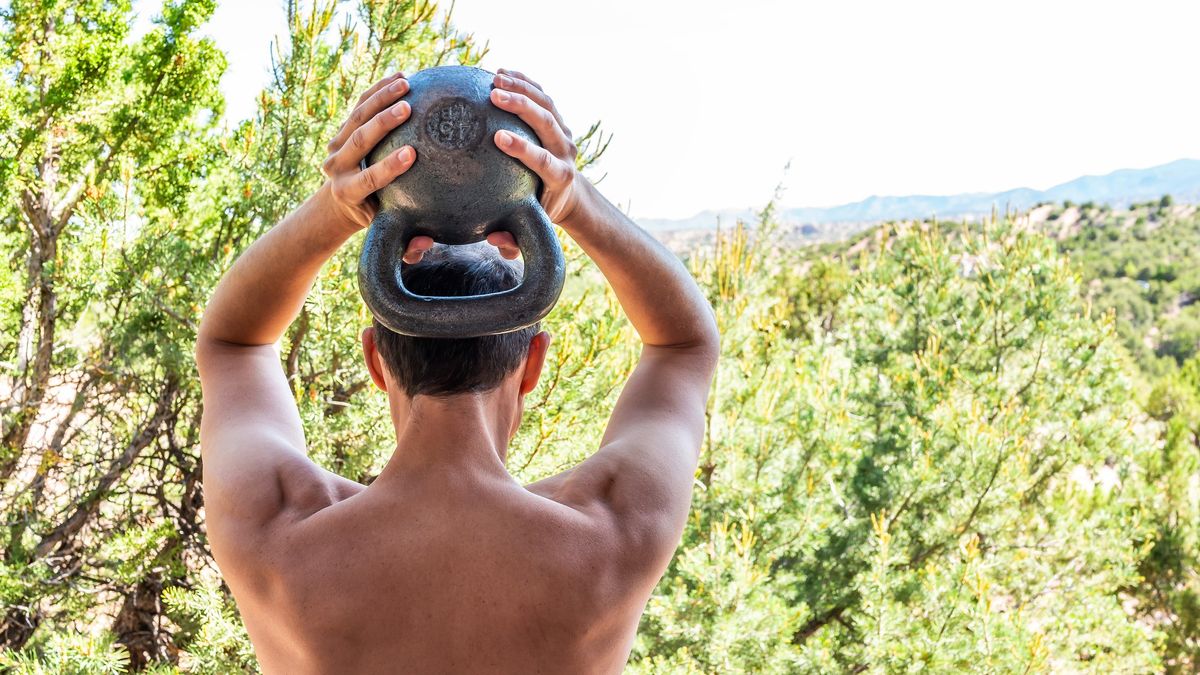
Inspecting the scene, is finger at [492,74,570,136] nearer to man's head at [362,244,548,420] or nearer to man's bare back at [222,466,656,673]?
man's head at [362,244,548,420]

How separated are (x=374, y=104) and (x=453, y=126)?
112 mm

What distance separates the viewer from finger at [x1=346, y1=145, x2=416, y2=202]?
1060 millimetres

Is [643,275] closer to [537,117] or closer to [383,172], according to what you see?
[537,117]

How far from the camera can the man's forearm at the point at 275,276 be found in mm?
1212

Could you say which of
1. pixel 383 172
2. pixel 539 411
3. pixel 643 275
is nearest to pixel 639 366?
pixel 643 275

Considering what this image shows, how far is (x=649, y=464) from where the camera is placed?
1.16 meters

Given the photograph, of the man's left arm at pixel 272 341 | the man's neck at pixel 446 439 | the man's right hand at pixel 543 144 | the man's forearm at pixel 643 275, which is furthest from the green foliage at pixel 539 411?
the man's neck at pixel 446 439

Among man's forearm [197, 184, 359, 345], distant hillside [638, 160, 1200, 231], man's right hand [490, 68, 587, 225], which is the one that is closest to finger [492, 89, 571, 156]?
man's right hand [490, 68, 587, 225]

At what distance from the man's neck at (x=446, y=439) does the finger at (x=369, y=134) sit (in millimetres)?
308

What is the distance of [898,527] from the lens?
7043 mm

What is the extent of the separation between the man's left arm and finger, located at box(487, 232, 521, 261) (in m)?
0.14

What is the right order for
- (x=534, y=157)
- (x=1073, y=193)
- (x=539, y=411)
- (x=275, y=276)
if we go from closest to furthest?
(x=534, y=157) → (x=275, y=276) → (x=539, y=411) → (x=1073, y=193)

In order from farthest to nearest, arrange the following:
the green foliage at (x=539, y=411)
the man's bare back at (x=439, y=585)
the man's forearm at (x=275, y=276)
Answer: the green foliage at (x=539, y=411) < the man's forearm at (x=275, y=276) < the man's bare back at (x=439, y=585)

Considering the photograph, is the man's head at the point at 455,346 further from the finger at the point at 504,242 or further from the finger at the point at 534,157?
the finger at the point at 534,157
